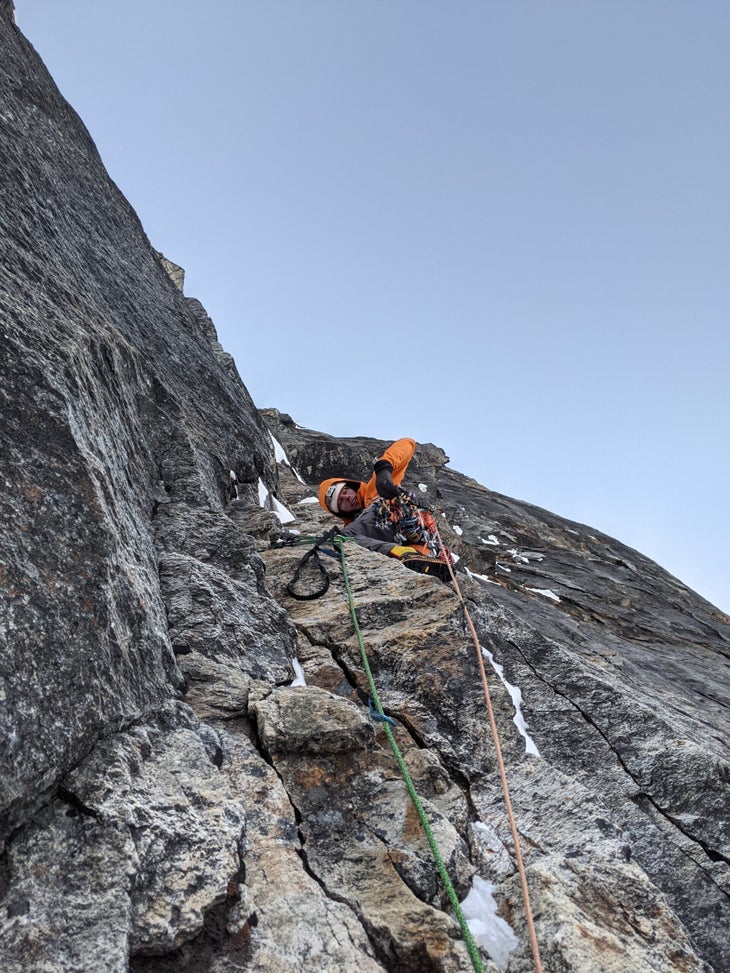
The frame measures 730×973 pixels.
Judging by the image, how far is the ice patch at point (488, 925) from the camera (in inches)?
127

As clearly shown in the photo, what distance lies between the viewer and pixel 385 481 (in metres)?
8.40

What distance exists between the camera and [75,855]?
2605 millimetres

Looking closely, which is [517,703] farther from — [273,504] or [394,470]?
[273,504]

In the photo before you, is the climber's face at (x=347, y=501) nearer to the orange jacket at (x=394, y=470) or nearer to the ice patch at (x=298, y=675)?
the orange jacket at (x=394, y=470)

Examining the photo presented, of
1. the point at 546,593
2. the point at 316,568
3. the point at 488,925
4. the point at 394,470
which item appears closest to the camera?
the point at 488,925

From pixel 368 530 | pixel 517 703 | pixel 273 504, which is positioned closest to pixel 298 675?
pixel 517 703

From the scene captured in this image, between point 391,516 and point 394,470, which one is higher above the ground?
point 394,470

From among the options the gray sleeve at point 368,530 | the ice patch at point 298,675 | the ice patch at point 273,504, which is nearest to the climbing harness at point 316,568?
the gray sleeve at point 368,530

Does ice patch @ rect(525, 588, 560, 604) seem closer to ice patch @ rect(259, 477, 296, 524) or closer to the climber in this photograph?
the climber

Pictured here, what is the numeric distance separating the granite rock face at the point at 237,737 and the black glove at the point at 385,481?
151 centimetres

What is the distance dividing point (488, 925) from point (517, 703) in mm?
2269

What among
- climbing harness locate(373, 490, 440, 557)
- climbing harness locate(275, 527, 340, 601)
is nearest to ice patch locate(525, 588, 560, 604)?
climbing harness locate(373, 490, 440, 557)

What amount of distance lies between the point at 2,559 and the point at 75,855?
1.26 m

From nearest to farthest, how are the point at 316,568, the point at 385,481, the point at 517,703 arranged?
the point at 517,703, the point at 316,568, the point at 385,481
